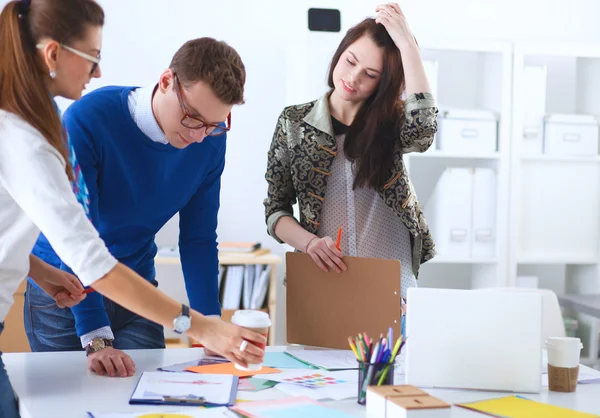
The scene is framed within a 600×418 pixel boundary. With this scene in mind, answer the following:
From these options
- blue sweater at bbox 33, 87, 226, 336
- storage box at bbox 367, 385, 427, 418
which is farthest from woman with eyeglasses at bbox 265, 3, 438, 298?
storage box at bbox 367, 385, 427, 418

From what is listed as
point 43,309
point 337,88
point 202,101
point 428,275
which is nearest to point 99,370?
point 43,309

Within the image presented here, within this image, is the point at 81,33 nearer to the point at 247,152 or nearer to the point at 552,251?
the point at 247,152

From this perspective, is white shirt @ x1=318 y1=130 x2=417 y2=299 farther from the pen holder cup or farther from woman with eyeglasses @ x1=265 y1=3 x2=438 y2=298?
the pen holder cup

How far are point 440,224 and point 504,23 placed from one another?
1.33 m

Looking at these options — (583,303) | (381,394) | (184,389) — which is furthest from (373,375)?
(583,303)

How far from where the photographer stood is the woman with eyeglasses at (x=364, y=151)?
74.1 inches

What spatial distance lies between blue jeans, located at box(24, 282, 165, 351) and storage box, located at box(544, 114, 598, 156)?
252 centimetres

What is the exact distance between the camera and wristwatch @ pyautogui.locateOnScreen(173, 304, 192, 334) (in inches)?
48.3

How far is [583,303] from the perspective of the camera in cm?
337

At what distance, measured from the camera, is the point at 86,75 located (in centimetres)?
128

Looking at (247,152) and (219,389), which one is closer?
(219,389)

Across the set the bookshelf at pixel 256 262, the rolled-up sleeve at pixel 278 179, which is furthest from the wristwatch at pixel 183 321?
the bookshelf at pixel 256 262

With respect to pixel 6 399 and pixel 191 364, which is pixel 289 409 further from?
pixel 6 399

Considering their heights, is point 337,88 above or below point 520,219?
above
